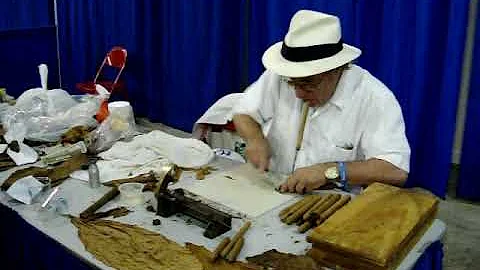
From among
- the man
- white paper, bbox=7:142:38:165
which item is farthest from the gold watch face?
white paper, bbox=7:142:38:165

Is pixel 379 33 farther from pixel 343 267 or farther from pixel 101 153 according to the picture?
pixel 343 267

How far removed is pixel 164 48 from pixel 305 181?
3.12m

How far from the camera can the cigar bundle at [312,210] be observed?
4.76 feet

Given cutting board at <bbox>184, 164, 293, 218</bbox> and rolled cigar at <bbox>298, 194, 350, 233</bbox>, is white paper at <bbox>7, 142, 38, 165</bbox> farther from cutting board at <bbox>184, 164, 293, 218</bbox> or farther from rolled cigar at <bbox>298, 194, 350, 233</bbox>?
rolled cigar at <bbox>298, 194, 350, 233</bbox>

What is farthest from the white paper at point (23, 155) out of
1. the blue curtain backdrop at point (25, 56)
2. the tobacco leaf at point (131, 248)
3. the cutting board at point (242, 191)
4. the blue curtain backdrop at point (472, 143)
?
the blue curtain backdrop at point (472, 143)

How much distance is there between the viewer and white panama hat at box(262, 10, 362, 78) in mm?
1733

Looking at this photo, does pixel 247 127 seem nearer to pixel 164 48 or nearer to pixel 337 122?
pixel 337 122

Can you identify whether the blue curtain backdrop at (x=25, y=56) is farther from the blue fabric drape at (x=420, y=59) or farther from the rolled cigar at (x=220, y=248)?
the rolled cigar at (x=220, y=248)

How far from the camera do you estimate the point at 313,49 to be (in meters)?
1.74

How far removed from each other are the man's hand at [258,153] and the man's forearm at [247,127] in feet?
0.10

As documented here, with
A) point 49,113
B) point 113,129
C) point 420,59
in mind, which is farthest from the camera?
point 420,59

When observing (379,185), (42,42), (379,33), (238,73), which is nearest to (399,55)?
(379,33)

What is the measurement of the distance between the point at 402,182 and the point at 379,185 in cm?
21

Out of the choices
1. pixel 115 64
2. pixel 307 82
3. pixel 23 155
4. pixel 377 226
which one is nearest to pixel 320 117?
pixel 307 82
